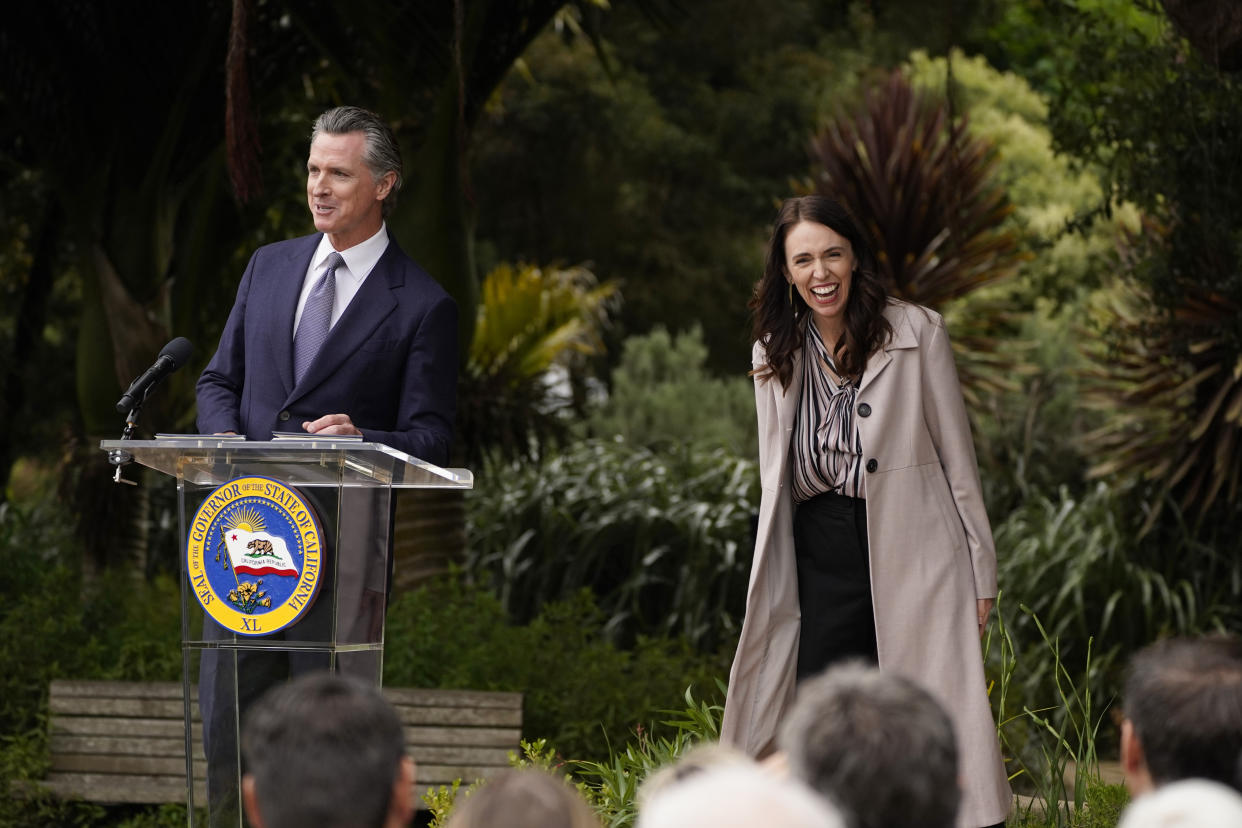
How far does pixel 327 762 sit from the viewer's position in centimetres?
197

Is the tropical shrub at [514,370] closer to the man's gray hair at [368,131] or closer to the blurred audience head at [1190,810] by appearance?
the man's gray hair at [368,131]

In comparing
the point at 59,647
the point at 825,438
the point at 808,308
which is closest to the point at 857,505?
the point at 825,438

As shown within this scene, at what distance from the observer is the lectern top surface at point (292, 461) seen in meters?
2.94

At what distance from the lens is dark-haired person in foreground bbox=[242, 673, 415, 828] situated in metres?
1.96

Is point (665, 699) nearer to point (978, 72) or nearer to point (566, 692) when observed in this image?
point (566, 692)

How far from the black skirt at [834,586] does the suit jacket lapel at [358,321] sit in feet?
4.05

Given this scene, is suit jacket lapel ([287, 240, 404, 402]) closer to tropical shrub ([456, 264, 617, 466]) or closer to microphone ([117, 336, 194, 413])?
microphone ([117, 336, 194, 413])

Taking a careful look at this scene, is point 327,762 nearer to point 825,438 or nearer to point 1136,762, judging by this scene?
point 1136,762

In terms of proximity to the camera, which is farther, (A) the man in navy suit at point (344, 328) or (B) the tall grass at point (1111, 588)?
(B) the tall grass at point (1111, 588)

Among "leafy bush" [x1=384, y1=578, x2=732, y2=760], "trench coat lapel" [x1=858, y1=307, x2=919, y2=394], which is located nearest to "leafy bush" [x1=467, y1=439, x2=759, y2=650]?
"leafy bush" [x1=384, y1=578, x2=732, y2=760]

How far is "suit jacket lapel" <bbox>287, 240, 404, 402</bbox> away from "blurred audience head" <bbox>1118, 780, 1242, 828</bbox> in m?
2.14

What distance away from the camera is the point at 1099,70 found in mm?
7293

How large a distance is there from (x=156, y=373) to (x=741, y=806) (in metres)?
1.89

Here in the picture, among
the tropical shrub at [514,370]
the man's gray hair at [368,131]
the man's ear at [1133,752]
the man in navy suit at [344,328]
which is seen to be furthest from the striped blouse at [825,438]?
the tropical shrub at [514,370]
